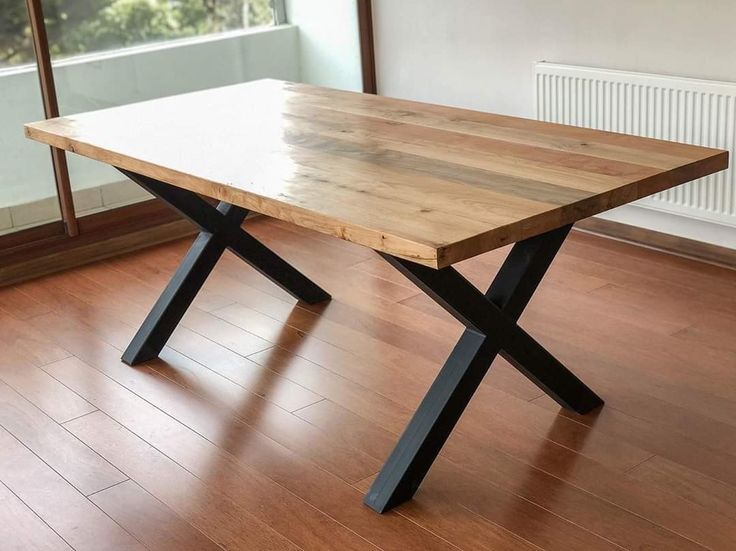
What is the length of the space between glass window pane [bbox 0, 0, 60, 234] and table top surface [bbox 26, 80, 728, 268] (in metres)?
0.85

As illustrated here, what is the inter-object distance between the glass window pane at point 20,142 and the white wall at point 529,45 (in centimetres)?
161

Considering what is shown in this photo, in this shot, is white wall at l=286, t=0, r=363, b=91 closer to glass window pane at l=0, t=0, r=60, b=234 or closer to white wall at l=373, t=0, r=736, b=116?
white wall at l=373, t=0, r=736, b=116

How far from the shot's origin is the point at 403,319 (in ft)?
11.6

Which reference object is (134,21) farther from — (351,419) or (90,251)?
(351,419)

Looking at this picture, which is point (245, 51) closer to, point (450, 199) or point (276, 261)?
point (276, 261)

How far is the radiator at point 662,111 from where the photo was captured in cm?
366

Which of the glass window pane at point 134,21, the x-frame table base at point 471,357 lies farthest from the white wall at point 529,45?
the x-frame table base at point 471,357

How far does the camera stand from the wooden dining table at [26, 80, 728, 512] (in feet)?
7.05

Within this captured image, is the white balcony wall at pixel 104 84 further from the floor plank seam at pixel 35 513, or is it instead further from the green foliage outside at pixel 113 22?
the floor plank seam at pixel 35 513

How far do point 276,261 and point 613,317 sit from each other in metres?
1.12

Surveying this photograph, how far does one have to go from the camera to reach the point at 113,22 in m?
4.23

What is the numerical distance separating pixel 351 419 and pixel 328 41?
250 centimetres

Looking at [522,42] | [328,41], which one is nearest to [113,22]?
[328,41]

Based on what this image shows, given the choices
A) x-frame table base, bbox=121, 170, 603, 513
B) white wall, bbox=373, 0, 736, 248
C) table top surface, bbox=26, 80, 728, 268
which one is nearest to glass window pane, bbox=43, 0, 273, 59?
white wall, bbox=373, 0, 736, 248
